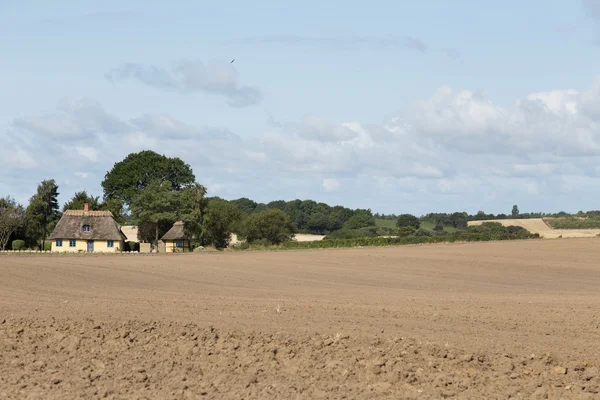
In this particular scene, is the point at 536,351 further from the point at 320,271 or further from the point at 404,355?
the point at 320,271

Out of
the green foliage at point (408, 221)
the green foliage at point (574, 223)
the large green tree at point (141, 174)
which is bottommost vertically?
the green foliage at point (574, 223)

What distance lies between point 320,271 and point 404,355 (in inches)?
1172

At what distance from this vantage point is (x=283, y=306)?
20953mm

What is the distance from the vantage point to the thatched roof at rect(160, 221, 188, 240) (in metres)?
96.1

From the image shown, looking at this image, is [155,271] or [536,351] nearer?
[536,351]

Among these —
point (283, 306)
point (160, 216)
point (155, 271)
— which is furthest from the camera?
point (160, 216)

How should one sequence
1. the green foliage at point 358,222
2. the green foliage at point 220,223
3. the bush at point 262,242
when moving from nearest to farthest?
the green foliage at point 220,223 < the bush at point 262,242 < the green foliage at point 358,222

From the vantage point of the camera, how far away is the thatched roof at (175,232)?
96.1 metres

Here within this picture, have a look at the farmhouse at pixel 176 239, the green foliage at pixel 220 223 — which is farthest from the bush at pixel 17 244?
the green foliage at pixel 220 223

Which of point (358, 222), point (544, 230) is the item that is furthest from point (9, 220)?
point (358, 222)

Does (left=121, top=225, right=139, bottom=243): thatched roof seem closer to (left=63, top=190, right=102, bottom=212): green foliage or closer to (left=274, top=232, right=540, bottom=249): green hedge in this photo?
(left=63, top=190, right=102, bottom=212): green foliage

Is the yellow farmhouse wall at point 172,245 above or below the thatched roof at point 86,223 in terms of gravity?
below

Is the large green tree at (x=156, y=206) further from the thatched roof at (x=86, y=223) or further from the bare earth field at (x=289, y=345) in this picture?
the bare earth field at (x=289, y=345)

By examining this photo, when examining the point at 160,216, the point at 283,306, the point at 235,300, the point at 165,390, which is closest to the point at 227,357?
the point at 165,390
